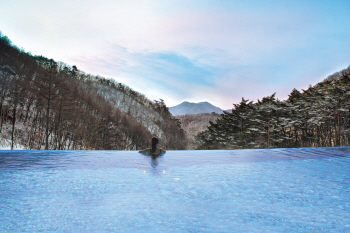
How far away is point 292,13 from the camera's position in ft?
47.5

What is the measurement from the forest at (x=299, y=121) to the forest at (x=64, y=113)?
20.4 m

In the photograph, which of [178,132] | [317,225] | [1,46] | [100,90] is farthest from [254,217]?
[100,90]

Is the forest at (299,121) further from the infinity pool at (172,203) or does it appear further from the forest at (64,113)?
the infinity pool at (172,203)

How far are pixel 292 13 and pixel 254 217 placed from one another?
50.1 ft

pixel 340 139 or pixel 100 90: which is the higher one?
pixel 100 90

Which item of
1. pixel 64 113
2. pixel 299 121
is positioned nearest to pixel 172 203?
pixel 299 121

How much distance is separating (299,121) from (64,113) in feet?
101

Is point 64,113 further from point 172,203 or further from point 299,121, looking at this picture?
point 299,121

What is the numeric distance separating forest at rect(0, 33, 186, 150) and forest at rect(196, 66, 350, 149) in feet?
67.0

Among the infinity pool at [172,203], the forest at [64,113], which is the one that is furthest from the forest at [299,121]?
the infinity pool at [172,203]

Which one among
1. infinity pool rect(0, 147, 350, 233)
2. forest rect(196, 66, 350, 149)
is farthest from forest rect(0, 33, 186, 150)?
forest rect(196, 66, 350, 149)

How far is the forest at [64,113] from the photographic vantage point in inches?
1211

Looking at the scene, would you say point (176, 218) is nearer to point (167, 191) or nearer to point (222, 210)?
point (222, 210)

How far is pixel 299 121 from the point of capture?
26969mm
